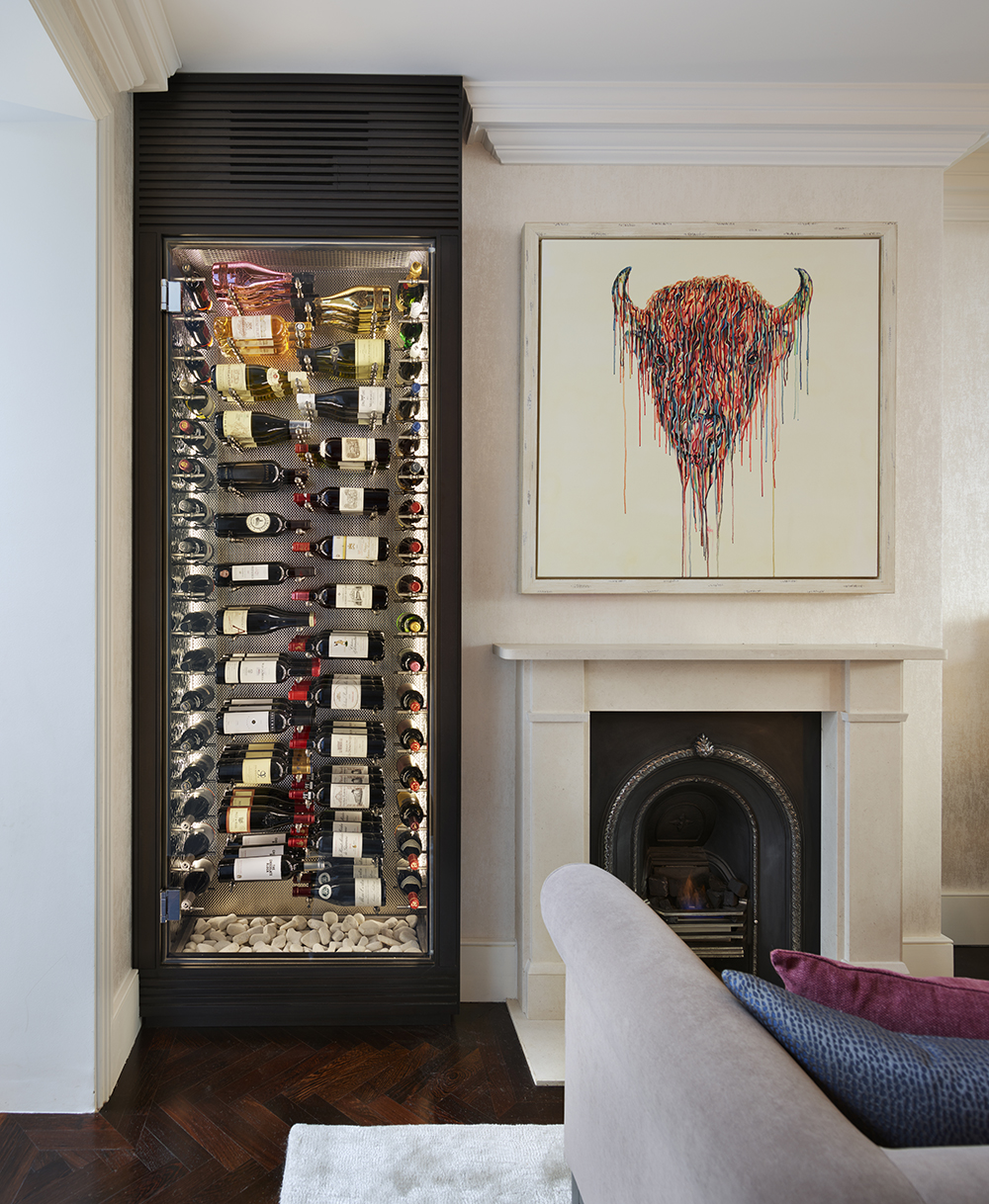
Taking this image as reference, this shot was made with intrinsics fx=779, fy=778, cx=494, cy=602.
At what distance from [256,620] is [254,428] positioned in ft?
1.89

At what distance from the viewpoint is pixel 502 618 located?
8.50 ft

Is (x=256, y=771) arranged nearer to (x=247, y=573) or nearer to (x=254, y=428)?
(x=247, y=573)

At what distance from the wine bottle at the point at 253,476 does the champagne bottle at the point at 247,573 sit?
99 millimetres

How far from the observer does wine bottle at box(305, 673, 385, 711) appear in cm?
235

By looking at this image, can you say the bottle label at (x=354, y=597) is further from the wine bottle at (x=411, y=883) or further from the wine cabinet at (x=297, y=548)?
the wine bottle at (x=411, y=883)

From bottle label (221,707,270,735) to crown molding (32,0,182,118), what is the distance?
1625 mm

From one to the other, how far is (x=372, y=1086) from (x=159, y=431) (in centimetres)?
191

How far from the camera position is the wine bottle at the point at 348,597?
7.72 feet

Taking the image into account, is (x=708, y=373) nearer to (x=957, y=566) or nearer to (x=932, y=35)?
(x=932, y=35)

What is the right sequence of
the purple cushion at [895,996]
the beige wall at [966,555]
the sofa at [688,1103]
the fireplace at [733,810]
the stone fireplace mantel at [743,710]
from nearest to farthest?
A: the sofa at [688,1103] → the purple cushion at [895,996] → the stone fireplace mantel at [743,710] → the fireplace at [733,810] → the beige wall at [966,555]

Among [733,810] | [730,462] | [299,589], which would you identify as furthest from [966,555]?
[299,589]

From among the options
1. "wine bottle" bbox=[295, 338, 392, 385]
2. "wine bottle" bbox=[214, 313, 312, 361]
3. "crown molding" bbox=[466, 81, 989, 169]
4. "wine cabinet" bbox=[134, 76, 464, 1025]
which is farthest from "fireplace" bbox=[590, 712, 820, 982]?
"crown molding" bbox=[466, 81, 989, 169]

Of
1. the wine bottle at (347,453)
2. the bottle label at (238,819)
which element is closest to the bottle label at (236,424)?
the wine bottle at (347,453)

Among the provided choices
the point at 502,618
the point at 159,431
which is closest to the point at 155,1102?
the point at 502,618
